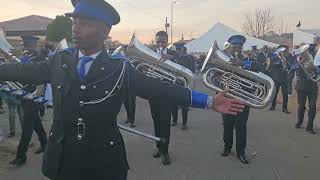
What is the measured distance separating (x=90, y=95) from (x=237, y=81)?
11.8 feet

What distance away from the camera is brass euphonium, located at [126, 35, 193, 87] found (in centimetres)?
636

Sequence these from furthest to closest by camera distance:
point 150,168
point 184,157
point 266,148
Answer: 1. point 266,148
2. point 184,157
3. point 150,168

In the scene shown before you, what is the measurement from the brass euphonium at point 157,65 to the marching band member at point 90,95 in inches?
126

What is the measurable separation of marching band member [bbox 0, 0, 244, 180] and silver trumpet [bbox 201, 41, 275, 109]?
2.97m

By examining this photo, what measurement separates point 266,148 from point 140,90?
5.04 meters

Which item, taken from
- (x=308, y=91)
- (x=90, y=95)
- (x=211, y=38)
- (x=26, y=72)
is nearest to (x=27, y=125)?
(x=26, y=72)

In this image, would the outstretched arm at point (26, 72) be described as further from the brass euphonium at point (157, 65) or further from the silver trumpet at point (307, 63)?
the silver trumpet at point (307, 63)

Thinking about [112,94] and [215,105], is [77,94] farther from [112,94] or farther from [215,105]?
[215,105]

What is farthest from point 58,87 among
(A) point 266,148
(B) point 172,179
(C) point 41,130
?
(A) point 266,148

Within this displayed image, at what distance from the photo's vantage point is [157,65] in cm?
642

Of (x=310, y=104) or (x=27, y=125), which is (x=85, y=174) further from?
(x=310, y=104)

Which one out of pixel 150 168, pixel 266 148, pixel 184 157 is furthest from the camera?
pixel 266 148

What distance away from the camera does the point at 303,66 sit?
9.38m

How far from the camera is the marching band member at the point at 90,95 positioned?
298 centimetres
